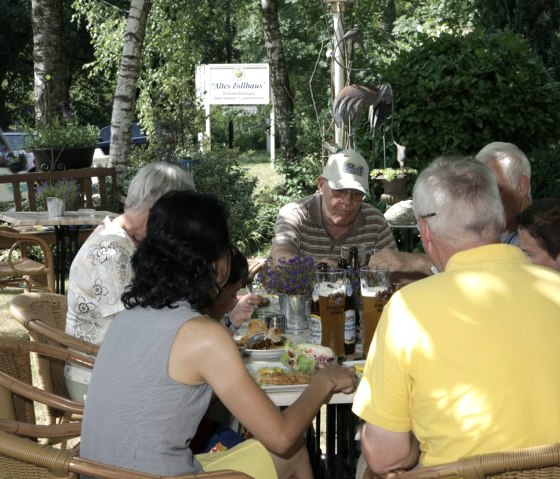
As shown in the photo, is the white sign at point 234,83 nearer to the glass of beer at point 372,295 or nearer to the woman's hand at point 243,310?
the woman's hand at point 243,310

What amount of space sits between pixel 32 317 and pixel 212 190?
7.28m

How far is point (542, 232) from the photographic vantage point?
3.14 meters

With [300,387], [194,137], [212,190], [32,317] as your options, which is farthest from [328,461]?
[194,137]

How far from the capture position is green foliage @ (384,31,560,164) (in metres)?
8.51

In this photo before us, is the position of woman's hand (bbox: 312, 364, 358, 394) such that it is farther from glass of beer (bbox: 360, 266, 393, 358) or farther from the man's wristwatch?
the man's wristwatch

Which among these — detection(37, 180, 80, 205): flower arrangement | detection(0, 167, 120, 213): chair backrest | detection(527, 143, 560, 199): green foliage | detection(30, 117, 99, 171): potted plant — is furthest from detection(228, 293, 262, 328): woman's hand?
detection(30, 117, 99, 171): potted plant

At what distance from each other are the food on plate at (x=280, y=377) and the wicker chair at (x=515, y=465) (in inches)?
34.1

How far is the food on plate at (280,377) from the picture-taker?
2.70 meters

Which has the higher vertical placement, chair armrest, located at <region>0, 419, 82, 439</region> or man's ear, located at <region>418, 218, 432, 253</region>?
man's ear, located at <region>418, 218, 432, 253</region>

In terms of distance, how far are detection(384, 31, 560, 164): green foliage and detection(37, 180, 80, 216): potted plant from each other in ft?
10.2

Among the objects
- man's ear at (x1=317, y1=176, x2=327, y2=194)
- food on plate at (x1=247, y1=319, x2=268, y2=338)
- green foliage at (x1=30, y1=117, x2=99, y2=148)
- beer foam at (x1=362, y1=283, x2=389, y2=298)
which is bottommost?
food on plate at (x1=247, y1=319, x2=268, y2=338)

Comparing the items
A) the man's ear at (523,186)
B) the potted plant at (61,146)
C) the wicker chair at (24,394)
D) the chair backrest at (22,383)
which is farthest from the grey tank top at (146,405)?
the potted plant at (61,146)

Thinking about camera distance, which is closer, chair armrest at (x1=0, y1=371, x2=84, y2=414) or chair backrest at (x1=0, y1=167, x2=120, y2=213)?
chair armrest at (x1=0, y1=371, x2=84, y2=414)

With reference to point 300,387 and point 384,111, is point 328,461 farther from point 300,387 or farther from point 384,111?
point 384,111
